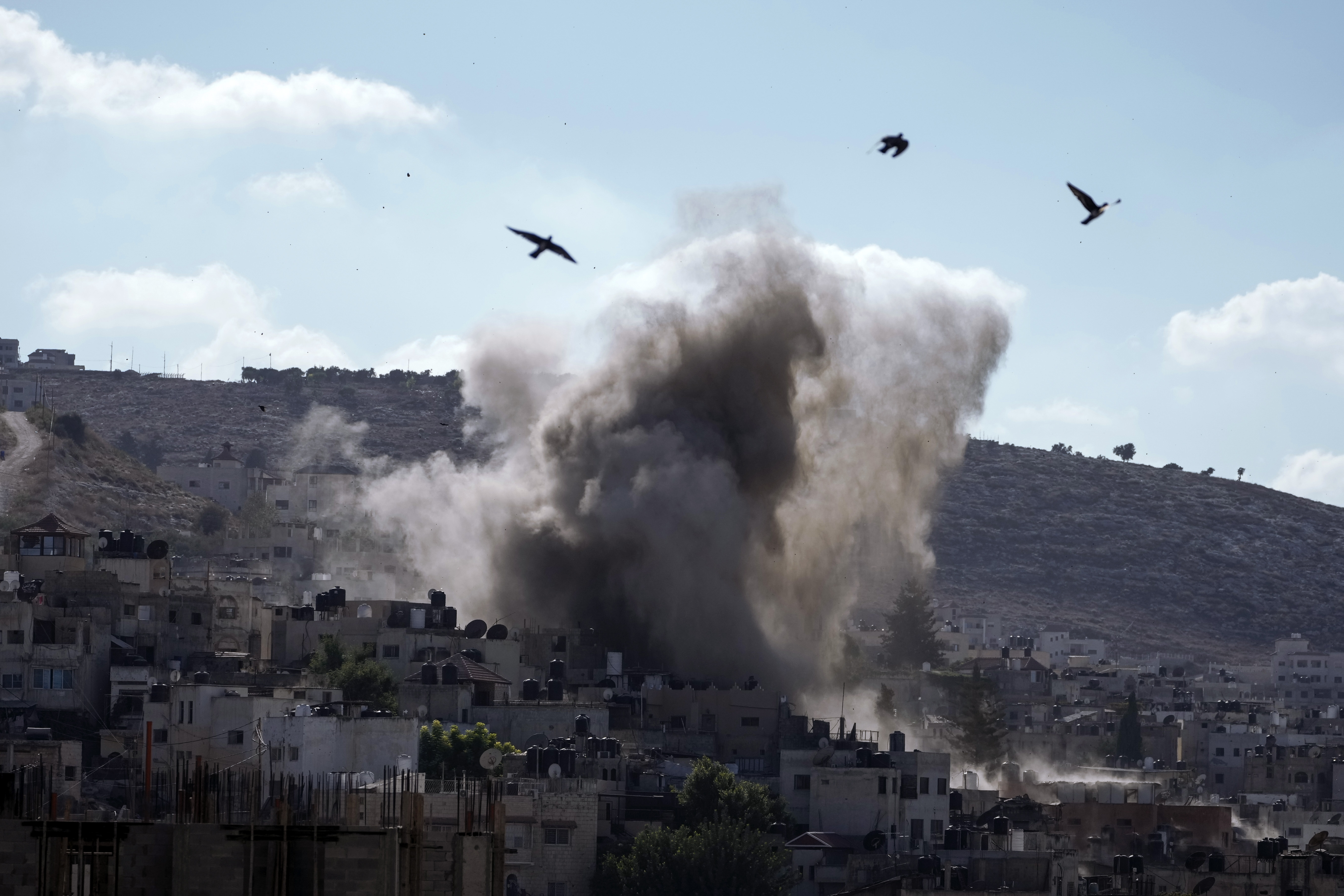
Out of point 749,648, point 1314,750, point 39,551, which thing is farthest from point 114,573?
point 1314,750

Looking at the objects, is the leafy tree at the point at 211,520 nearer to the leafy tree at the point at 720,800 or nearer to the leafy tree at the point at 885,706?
the leafy tree at the point at 885,706

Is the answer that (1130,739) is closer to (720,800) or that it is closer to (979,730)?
(979,730)

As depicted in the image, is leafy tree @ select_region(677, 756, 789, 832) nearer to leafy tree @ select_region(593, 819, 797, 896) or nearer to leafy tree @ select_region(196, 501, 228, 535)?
leafy tree @ select_region(593, 819, 797, 896)

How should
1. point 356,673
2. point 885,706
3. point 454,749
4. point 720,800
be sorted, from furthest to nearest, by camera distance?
1. point 885,706
2. point 356,673
3. point 454,749
4. point 720,800

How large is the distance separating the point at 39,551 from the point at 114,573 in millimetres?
4964

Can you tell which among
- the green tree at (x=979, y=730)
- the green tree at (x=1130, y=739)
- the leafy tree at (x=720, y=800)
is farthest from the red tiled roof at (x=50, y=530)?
the green tree at (x=1130, y=739)

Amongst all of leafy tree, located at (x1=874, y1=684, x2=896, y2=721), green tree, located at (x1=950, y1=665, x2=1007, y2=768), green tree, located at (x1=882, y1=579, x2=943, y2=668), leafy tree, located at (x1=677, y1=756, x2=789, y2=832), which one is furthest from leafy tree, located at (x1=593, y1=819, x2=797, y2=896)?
green tree, located at (x1=882, y1=579, x2=943, y2=668)

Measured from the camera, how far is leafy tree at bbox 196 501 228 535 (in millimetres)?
144375

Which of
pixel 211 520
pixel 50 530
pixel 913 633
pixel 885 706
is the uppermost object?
pixel 211 520

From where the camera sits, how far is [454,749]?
72000 mm

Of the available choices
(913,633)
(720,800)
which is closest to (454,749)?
(720,800)

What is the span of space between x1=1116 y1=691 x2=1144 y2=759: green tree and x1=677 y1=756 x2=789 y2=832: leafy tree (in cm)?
3912

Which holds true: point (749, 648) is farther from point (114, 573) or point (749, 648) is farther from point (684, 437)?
point (114, 573)

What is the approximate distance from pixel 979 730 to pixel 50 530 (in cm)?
3069
